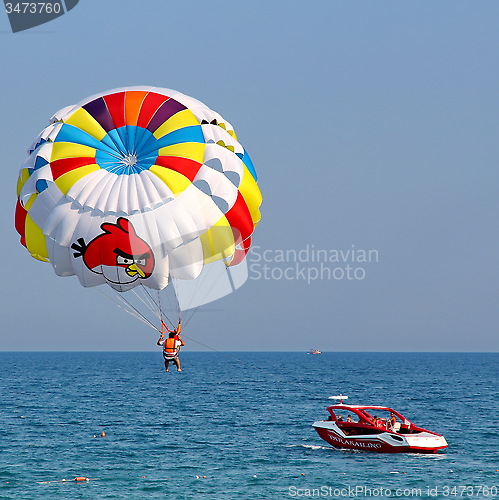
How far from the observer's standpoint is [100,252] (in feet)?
95.7

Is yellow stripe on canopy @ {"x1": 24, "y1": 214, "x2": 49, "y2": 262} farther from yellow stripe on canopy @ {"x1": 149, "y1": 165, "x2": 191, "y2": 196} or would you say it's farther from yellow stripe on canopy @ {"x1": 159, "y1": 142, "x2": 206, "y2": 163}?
yellow stripe on canopy @ {"x1": 159, "y1": 142, "x2": 206, "y2": 163}

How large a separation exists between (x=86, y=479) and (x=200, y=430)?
19100 millimetres

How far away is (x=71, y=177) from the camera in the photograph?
1150 inches

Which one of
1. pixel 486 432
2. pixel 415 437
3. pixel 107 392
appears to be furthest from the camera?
pixel 107 392

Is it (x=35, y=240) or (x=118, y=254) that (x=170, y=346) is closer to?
(x=118, y=254)

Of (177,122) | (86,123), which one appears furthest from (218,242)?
(86,123)

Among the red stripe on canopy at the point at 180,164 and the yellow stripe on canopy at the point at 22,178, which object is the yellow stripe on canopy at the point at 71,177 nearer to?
the yellow stripe on canopy at the point at 22,178

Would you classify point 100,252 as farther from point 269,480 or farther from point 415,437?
point 415,437

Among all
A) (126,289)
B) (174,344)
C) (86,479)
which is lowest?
(86,479)

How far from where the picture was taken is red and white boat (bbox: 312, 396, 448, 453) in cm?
4212

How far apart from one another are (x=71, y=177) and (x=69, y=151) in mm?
1142

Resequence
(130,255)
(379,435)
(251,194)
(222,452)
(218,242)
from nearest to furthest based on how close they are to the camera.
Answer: (130,255), (218,242), (251,194), (379,435), (222,452)

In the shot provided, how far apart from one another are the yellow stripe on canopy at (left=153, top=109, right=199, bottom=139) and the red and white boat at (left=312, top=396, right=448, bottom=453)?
19.1 metres

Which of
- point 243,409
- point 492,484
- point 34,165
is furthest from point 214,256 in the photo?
point 243,409
